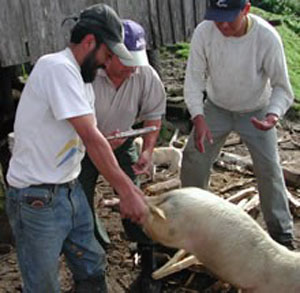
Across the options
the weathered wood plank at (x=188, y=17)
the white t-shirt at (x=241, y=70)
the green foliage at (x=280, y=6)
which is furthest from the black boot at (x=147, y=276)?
the green foliage at (x=280, y=6)

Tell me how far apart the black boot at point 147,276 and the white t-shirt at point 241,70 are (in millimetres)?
1326

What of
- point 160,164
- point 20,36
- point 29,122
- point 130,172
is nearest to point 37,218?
point 29,122

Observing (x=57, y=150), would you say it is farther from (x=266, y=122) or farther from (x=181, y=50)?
(x=181, y=50)

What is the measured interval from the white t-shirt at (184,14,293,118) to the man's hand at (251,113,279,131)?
0.06 meters

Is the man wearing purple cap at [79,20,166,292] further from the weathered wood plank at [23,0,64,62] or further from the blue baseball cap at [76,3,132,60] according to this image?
the weathered wood plank at [23,0,64,62]

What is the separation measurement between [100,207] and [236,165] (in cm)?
220

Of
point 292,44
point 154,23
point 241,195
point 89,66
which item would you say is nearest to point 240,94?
point 241,195

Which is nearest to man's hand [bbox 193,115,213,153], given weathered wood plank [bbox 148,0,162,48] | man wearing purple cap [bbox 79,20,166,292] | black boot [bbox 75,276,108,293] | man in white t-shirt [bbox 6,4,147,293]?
man wearing purple cap [bbox 79,20,166,292]

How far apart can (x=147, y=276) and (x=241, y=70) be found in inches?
81.1

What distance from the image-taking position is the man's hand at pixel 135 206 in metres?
3.84

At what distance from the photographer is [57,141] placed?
3891 millimetres

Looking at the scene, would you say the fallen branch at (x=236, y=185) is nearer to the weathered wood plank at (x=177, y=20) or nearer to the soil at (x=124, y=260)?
the soil at (x=124, y=260)

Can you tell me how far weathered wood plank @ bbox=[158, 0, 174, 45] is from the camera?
9445mm

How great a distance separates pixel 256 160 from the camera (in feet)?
20.0
